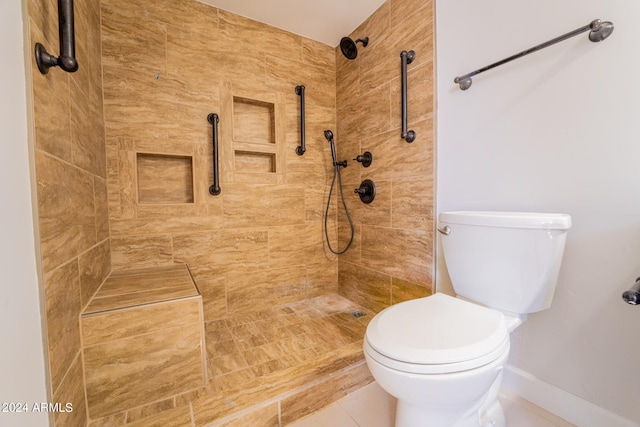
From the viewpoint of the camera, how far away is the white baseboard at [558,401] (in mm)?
854

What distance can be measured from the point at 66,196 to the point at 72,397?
623 millimetres

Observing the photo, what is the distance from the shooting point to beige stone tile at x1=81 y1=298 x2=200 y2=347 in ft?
2.88

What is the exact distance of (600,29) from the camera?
818 mm

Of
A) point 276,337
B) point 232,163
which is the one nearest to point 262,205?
point 232,163

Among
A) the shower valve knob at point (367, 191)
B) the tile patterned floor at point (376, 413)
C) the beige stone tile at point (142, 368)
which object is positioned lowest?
the tile patterned floor at point (376, 413)

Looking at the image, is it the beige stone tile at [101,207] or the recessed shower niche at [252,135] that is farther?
the recessed shower niche at [252,135]

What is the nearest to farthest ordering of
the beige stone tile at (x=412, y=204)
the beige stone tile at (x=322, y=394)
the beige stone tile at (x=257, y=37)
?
the beige stone tile at (x=322, y=394) < the beige stone tile at (x=412, y=204) < the beige stone tile at (x=257, y=37)

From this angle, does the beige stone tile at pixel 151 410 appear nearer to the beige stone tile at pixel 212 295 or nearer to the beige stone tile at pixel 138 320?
the beige stone tile at pixel 138 320

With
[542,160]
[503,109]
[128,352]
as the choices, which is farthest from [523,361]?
[128,352]

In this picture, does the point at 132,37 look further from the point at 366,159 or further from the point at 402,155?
the point at 402,155

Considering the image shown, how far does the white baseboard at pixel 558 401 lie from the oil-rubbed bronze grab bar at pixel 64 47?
1864mm

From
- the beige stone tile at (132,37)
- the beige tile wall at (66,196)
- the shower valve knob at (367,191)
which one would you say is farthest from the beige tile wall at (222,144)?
the shower valve knob at (367,191)

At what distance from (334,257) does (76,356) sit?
156 centimetres

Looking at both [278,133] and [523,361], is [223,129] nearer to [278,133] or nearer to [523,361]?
[278,133]
